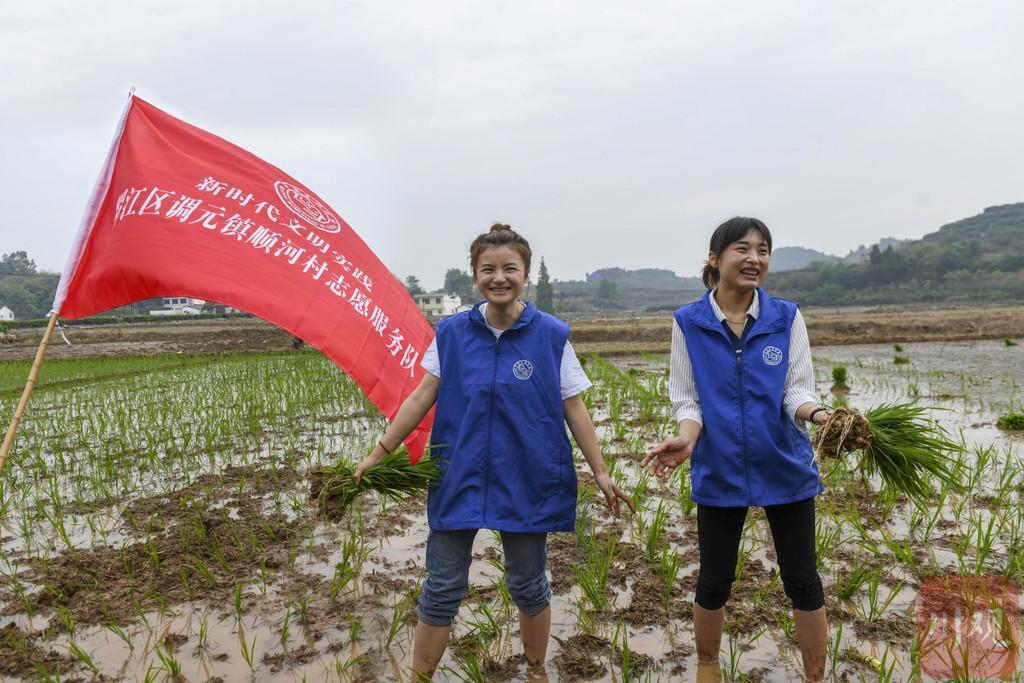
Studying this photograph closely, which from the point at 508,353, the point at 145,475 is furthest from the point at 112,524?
the point at 508,353

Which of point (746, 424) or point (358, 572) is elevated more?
point (746, 424)

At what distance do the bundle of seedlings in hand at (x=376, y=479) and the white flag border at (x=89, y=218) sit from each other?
1172mm

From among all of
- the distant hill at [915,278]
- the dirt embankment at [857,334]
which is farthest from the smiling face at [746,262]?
the distant hill at [915,278]

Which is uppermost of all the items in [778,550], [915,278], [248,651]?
[915,278]

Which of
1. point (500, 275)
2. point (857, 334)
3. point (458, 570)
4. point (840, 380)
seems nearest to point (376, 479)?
point (458, 570)

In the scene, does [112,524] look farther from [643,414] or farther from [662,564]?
[643,414]

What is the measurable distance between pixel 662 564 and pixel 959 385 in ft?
24.1

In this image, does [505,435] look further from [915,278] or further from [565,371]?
[915,278]

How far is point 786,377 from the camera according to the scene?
177 cm

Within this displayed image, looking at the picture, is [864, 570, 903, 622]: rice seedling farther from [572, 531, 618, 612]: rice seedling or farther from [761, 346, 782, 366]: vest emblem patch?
[761, 346, 782, 366]: vest emblem patch

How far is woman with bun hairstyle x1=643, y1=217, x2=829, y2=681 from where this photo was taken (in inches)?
67.0

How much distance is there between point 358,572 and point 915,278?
216 feet

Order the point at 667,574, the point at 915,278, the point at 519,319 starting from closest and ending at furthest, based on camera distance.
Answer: the point at 519,319, the point at 667,574, the point at 915,278

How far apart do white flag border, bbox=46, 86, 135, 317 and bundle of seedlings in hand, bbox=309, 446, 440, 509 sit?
1.17m
